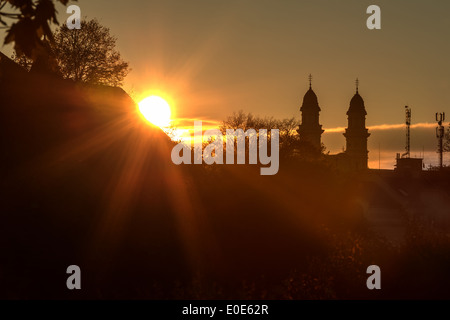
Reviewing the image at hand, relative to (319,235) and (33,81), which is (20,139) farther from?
(319,235)

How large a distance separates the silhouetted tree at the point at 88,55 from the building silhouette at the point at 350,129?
78.6 m

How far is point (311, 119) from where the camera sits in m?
126

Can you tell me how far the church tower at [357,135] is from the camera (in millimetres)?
131125

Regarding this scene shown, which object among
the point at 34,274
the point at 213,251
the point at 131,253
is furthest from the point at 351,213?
the point at 34,274

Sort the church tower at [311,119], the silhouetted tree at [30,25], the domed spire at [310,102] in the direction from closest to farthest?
the silhouetted tree at [30,25]
the church tower at [311,119]
the domed spire at [310,102]

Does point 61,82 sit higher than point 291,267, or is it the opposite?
point 61,82

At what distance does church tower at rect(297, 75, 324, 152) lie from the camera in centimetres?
12394

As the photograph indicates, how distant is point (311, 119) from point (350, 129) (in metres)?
14.1

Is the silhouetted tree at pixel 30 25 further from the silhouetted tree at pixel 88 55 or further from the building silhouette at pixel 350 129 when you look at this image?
the building silhouette at pixel 350 129

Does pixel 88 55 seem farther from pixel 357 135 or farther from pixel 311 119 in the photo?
pixel 357 135

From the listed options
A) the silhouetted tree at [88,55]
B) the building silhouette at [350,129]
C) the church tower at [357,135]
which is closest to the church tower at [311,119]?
the building silhouette at [350,129]

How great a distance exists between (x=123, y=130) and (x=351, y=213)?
27683mm

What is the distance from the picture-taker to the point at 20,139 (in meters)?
20.9
